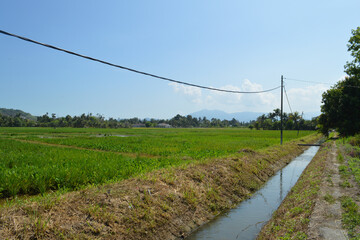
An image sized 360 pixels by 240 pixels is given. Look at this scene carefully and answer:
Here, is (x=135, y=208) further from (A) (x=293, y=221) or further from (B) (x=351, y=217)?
(B) (x=351, y=217)

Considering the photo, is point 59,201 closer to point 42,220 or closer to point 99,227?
point 42,220

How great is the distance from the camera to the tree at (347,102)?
26.8m

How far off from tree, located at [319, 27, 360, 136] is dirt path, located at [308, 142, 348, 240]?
22.2 metres

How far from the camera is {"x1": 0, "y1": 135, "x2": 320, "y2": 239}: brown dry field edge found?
4.41 metres

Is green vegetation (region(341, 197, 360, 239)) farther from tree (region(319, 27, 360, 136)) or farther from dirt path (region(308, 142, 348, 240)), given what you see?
tree (region(319, 27, 360, 136))

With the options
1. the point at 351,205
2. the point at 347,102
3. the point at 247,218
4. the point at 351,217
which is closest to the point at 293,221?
the point at 351,217

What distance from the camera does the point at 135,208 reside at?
5793 millimetres

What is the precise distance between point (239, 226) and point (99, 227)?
3.98m

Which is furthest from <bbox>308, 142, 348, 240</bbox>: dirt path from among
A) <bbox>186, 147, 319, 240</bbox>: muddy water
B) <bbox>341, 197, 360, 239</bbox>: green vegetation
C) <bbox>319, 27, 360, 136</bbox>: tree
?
<bbox>319, 27, 360, 136</bbox>: tree

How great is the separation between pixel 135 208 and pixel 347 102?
31.0 metres

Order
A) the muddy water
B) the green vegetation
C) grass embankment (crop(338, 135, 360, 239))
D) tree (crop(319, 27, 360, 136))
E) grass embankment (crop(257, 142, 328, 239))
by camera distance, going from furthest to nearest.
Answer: tree (crop(319, 27, 360, 136)) → the muddy water → grass embankment (crop(257, 142, 328, 239)) → grass embankment (crop(338, 135, 360, 239)) → the green vegetation

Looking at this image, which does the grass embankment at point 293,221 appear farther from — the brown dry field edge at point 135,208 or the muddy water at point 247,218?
the brown dry field edge at point 135,208

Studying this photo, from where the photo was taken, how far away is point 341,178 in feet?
31.3

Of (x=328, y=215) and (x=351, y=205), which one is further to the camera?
(x=351, y=205)
